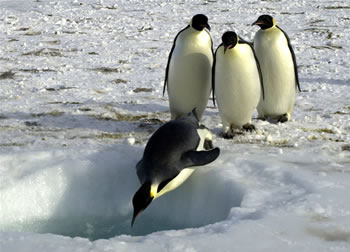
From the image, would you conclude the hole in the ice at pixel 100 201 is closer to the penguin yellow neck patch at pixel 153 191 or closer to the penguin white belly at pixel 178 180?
the penguin white belly at pixel 178 180

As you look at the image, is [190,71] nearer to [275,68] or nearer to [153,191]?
[275,68]

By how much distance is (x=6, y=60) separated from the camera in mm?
7223

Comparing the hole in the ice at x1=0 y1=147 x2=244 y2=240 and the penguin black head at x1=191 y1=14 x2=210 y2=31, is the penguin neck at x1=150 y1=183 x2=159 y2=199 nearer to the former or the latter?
the hole in the ice at x1=0 y1=147 x2=244 y2=240

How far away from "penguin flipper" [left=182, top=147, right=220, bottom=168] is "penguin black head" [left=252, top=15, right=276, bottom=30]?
1800mm

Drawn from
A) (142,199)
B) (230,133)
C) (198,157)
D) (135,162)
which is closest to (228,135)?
(230,133)

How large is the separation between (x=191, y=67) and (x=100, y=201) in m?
1.47

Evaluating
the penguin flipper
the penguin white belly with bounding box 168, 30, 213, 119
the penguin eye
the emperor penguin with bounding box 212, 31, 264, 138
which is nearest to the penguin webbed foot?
the emperor penguin with bounding box 212, 31, 264, 138

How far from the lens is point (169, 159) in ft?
11.0

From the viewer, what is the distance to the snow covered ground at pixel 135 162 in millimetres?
2717

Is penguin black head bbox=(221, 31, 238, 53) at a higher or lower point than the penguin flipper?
higher

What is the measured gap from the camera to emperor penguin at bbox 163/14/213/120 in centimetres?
461

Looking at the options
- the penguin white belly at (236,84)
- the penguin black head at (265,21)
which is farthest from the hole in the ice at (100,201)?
the penguin black head at (265,21)

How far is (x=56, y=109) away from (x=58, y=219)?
190cm

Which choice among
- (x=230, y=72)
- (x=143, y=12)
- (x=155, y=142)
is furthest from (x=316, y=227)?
(x=143, y=12)
